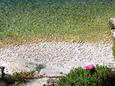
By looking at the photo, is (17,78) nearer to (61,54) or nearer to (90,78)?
(90,78)

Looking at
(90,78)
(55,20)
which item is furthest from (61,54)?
(90,78)

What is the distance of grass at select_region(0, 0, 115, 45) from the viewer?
2066cm

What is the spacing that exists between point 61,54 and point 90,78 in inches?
318

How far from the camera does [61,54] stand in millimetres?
17797

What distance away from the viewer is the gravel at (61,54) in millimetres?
16500

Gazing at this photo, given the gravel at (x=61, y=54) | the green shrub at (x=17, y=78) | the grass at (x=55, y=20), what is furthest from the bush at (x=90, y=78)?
the grass at (x=55, y=20)

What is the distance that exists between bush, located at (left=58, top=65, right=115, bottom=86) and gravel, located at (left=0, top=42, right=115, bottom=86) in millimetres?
5181

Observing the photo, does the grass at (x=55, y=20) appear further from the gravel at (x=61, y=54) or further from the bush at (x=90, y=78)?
the bush at (x=90, y=78)

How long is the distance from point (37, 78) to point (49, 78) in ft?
1.24

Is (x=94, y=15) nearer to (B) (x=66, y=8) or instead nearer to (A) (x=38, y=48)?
(B) (x=66, y=8)

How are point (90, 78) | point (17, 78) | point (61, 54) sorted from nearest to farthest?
point (90, 78) < point (17, 78) < point (61, 54)

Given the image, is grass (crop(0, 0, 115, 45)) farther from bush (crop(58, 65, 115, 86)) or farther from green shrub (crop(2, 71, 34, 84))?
bush (crop(58, 65, 115, 86))

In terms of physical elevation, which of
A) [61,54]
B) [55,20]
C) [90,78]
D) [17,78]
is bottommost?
[90,78]

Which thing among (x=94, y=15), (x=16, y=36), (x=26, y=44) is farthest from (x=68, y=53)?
(x=94, y=15)
